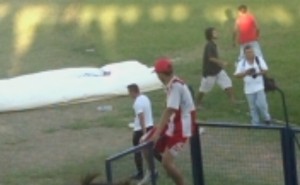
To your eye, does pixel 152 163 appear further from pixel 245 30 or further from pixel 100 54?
pixel 100 54

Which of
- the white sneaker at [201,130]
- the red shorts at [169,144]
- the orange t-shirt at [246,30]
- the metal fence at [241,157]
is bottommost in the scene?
the metal fence at [241,157]

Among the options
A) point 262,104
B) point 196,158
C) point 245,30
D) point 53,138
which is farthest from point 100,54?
point 196,158

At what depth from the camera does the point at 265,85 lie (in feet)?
51.4

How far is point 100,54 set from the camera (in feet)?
84.0

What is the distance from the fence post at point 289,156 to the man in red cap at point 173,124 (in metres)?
1.17

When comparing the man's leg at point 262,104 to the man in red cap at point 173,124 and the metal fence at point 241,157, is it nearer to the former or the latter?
the metal fence at point 241,157

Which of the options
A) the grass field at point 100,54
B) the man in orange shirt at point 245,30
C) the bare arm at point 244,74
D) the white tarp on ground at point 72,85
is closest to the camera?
the grass field at point 100,54

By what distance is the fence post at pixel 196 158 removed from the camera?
36.0ft

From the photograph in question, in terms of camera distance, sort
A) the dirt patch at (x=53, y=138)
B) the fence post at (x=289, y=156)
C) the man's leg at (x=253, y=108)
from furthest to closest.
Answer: the man's leg at (x=253, y=108) < the dirt patch at (x=53, y=138) < the fence post at (x=289, y=156)

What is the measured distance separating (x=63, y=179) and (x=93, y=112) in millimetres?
5235

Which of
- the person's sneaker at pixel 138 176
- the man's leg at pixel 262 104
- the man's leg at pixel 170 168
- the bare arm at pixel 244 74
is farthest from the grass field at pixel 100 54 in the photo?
the person's sneaker at pixel 138 176

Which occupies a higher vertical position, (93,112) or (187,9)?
(187,9)

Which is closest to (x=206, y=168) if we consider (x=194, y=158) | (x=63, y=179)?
(x=194, y=158)

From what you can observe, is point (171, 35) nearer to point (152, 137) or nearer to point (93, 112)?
point (93, 112)
